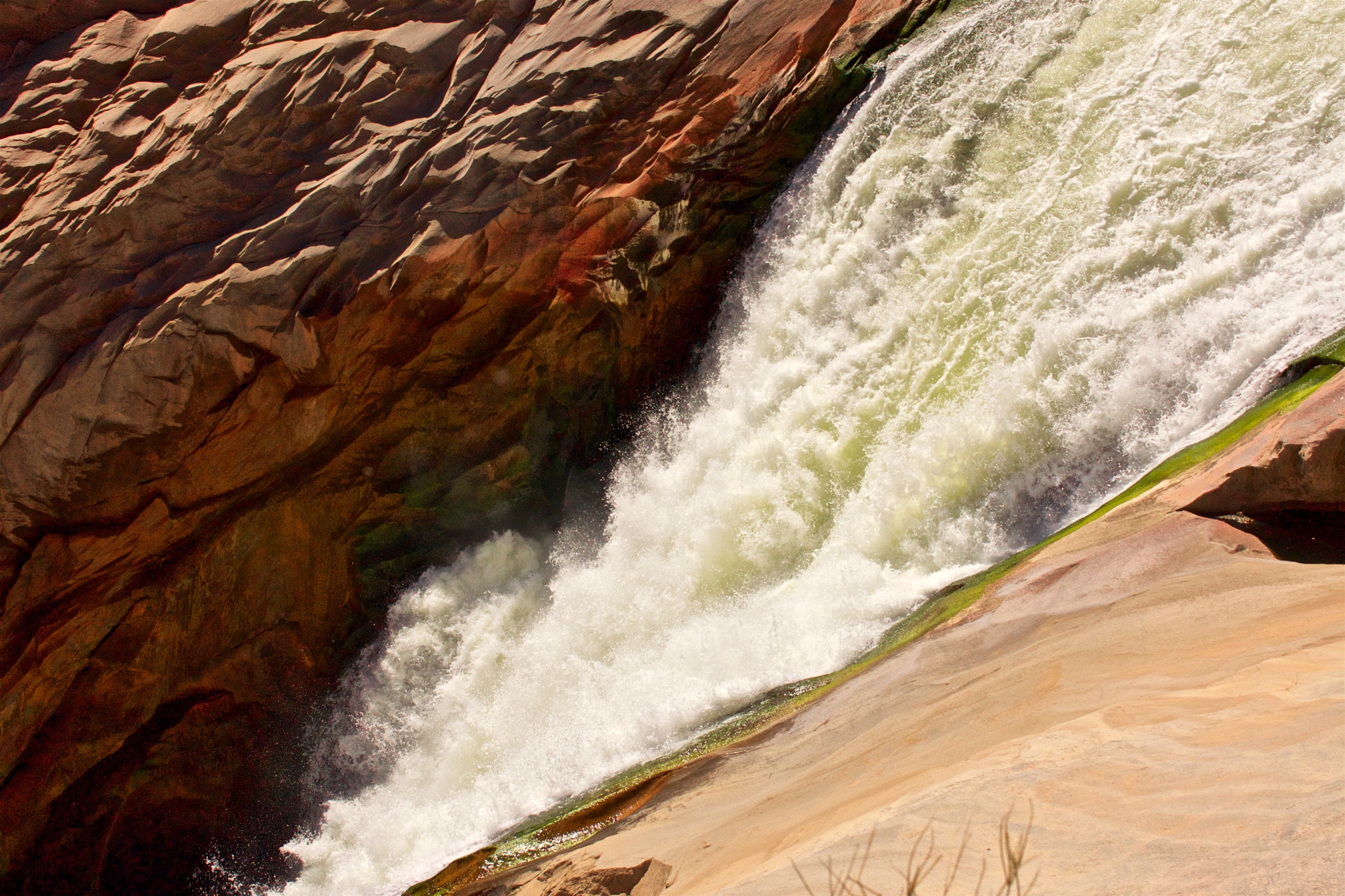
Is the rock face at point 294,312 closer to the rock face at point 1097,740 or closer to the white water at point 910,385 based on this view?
the white water at point 910,385

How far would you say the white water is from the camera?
6.05 meters

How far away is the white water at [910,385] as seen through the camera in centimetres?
605

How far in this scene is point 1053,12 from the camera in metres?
7.63

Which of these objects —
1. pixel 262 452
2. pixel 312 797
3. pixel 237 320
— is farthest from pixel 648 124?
pixel 312 797

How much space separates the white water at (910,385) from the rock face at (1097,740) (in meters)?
0.91

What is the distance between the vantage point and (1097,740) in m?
3.39

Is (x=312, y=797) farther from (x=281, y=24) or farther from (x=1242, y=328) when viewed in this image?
(x=1242, y=328)

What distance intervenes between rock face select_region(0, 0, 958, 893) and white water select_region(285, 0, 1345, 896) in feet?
2.65

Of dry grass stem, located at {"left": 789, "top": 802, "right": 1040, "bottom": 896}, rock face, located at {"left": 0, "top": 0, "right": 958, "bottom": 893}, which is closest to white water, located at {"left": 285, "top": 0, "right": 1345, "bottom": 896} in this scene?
rock face, located at {"left": 0, "top": 0, "right": 958, "bottom": 893}

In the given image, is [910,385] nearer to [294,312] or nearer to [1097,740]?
[1097,740]

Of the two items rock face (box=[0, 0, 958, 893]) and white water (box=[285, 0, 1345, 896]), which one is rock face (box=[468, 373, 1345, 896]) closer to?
white water (box=[285, 0, 1345, 896])

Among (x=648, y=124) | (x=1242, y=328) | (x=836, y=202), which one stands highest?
(x=648, y=124)

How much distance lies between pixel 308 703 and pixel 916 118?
8.58 m

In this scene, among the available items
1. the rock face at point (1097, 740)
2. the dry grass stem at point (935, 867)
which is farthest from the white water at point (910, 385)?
the dry grass stem at point (935, 867)
